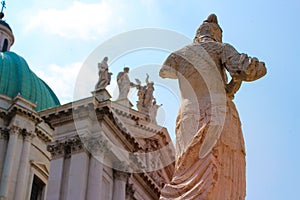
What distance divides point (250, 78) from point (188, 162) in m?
1.03

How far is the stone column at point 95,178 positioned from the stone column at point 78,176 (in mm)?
199

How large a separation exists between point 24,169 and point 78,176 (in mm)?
11607

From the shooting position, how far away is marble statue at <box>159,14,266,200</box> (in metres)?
5.78

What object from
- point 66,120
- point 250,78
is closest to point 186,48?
point 250,78

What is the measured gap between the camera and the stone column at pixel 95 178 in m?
24.7

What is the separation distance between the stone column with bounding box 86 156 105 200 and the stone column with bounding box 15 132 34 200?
1000 cm

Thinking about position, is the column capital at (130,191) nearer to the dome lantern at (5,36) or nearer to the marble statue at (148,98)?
the marble statue at (148,98)

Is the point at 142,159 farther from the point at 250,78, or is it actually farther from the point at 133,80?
the point at 250,78

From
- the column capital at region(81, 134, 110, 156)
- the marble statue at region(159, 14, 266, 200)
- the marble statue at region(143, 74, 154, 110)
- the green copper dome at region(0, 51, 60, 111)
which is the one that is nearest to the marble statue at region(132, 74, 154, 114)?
the marble statue at region(143, 74, 154, 110)

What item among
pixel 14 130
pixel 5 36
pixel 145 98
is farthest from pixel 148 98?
pixel 5 36

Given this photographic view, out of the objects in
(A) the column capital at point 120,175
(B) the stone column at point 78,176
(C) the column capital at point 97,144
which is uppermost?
(C) the column capital at point 97,144

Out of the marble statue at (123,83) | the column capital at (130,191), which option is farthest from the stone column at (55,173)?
the marble statue at (123,83)

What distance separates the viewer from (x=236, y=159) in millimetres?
6059

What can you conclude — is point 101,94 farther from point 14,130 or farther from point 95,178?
point 14,130
